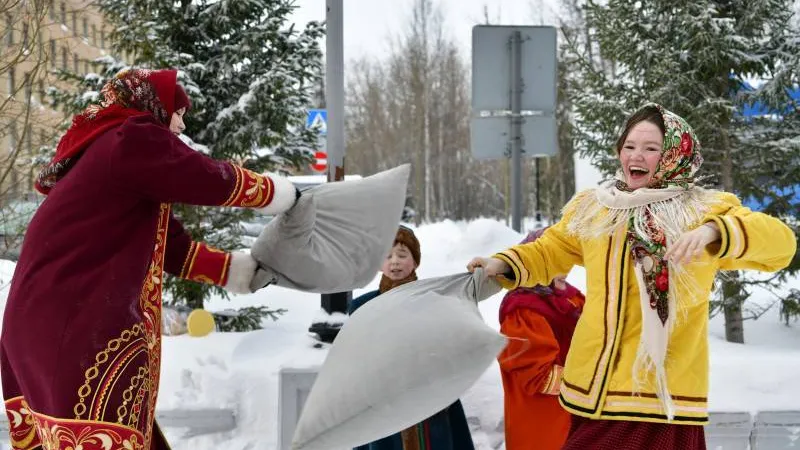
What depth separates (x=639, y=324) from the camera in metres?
2.08

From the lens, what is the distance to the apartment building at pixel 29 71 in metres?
5.47

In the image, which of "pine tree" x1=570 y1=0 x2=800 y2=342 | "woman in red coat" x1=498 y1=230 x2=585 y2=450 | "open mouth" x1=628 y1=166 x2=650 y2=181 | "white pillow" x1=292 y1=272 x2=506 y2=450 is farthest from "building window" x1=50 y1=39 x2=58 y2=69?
"open mouth" x1=628 y1=166 x2=650 y2=181

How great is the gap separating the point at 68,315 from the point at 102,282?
0.12 m

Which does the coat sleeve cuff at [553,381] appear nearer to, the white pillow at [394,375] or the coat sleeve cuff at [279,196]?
the white pillow at [394,375]

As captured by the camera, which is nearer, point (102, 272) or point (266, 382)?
point (102, 272)

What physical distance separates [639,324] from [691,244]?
0.33 meters

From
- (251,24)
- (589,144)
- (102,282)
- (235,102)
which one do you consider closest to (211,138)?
(235,102)

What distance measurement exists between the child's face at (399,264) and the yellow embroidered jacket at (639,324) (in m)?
0.97

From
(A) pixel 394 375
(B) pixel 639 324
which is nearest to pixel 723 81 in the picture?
(B) pixel 639 324

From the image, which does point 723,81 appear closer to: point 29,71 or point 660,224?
point 660,224

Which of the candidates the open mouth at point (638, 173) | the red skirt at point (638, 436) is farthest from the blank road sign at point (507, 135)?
the red skirt at point (638, 436)

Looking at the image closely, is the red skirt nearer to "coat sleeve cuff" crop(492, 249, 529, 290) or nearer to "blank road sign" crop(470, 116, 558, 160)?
"coat sleeve cuff" crop(492, 249, 529, 290)

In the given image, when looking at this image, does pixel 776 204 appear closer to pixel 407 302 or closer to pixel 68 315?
pixel 407 302

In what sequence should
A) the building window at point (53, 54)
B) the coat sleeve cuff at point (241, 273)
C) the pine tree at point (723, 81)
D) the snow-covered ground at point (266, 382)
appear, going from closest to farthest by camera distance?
the coat sleeve cuff at point (241, 273) < the snow-covered ground at point (266, 382) < the pine tree at point (723, 81) < the building window at point (53, 54)
